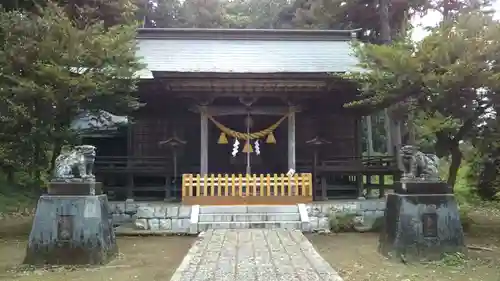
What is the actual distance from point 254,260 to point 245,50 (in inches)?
511

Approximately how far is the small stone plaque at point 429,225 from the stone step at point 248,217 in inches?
148

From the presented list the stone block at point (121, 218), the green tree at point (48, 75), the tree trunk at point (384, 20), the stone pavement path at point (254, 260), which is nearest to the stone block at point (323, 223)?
the stone pavement path at point (254, 260)

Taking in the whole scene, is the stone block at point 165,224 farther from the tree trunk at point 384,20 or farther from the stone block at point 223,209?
the tree trunk at point 384,20

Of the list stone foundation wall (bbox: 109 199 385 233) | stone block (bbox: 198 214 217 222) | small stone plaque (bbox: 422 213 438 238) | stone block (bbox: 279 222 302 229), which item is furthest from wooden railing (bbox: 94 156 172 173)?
small stone plaque (bbox: 422 213 438 238)

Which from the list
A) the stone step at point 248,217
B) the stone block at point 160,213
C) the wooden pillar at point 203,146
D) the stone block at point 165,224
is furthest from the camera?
the wooden pillar at point 203,146

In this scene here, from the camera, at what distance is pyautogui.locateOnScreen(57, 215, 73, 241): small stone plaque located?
816 cm

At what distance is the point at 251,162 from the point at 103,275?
904cm

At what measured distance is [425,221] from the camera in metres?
8.29

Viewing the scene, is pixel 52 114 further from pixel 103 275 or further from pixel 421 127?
pixel 421 127

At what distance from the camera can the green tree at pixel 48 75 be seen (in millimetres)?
10281

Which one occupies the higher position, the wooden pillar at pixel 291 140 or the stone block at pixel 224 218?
the wooden pillar at pixel 291 140

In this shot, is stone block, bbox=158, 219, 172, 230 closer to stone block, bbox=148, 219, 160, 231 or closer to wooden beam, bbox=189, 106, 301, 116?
stone block, bbox=148, 219, 160, 231

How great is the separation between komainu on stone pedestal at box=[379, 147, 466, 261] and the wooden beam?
6.10 meters

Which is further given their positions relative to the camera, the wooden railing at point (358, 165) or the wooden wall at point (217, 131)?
the wooden wall at point (217, 131)
